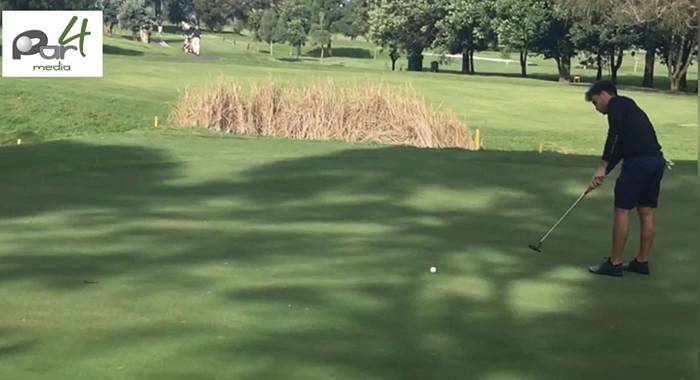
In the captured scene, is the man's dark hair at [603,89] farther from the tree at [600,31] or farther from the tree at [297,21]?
the tree at [297,21]

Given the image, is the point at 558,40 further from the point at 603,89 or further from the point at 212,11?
the point at 212,11

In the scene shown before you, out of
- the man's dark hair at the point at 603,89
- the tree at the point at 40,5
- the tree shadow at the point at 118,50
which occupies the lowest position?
the tree shadow at the point at 118,50

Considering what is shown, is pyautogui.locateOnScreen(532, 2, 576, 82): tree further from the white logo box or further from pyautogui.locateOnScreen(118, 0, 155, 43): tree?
pyautogui.locateOnScreen(118, 0, 155, 43): tree

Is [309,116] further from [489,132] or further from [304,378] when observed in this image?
[304,378]

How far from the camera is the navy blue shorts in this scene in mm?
9359

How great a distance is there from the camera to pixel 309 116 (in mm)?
24312

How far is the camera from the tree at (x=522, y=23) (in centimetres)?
6444

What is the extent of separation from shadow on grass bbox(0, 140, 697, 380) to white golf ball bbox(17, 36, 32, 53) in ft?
58.0

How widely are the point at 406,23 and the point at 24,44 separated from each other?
1809 inches

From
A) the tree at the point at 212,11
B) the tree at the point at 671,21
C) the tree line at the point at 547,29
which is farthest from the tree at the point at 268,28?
the tree at the point at 671,21

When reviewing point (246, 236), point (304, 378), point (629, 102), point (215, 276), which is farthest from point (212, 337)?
point (629, 102)

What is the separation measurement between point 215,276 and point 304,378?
2.70 m

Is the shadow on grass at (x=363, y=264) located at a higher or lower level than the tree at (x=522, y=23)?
lower

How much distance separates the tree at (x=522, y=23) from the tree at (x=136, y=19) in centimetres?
4800
